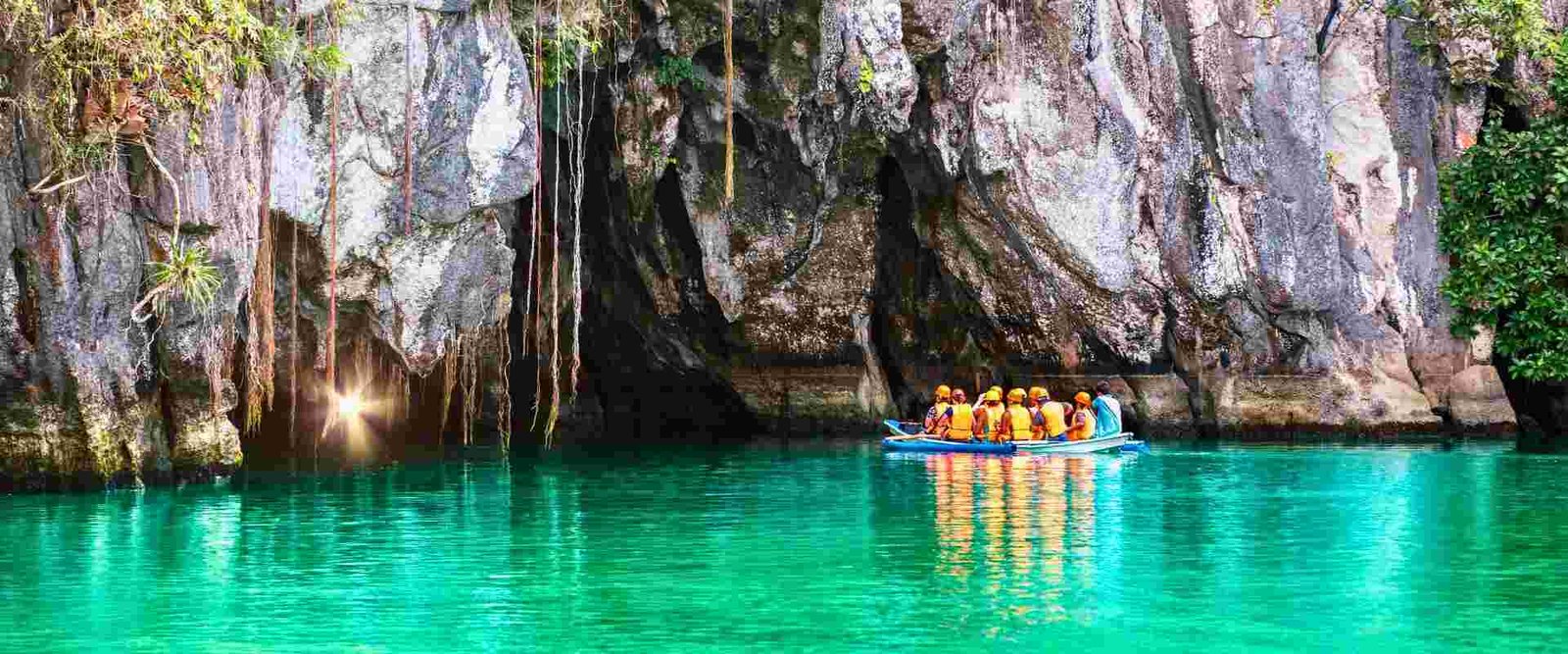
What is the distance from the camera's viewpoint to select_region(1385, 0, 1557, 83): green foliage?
24.0m

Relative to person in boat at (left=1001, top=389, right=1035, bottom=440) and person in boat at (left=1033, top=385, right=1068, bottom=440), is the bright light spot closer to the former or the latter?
person in boat at (left=1001, top=389, right=1035, bottom=440)

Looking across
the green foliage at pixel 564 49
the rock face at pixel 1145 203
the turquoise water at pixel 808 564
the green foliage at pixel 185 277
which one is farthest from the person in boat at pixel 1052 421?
the green foliage at pixel 185 277

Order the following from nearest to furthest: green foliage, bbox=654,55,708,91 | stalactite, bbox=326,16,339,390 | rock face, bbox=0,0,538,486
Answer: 1. rock face, bbox=0,0,538,486
2. stalactite, bbox=326,16,339,390
3. green foliage, bbox=654,55,708,91

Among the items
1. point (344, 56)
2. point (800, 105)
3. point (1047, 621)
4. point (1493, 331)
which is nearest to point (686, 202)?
point (800, 105)

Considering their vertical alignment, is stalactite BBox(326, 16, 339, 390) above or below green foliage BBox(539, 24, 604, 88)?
below

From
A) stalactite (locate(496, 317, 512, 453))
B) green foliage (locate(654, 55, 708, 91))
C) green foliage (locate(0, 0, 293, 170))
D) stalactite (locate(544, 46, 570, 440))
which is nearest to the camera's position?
green foliage (locate(0, 0, 293, 170))

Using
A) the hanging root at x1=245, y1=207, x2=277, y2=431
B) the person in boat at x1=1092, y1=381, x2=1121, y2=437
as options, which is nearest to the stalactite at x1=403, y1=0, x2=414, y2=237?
the hanging root at x1=245, y1=207, x2=277, y2=431

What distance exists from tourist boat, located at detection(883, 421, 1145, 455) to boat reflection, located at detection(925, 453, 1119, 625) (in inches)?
45.2

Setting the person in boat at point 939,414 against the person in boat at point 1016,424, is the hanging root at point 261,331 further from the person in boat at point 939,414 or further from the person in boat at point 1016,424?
the person in boat at point 1016,424

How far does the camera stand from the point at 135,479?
16891mm

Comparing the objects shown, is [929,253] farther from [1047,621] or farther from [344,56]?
[1047,621]

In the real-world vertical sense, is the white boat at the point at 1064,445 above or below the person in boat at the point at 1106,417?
below

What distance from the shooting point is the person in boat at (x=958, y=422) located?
23672 millimetres

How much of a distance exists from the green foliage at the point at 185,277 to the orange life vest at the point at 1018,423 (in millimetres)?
10045
